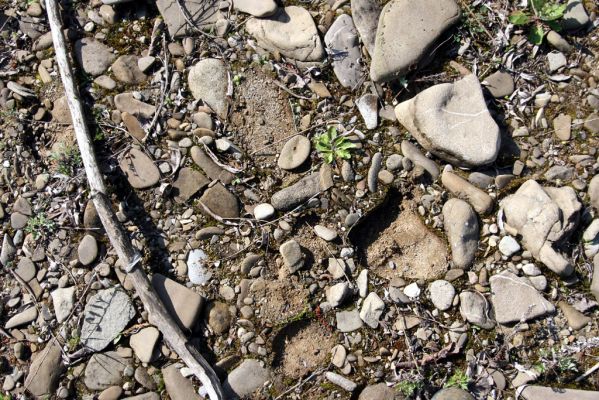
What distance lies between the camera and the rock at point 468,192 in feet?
12.2

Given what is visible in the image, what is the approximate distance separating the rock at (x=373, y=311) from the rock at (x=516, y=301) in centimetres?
72

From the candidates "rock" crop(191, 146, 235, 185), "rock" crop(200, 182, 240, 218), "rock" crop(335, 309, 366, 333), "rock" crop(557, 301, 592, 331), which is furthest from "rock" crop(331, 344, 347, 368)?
"rock" crop(557, 301, 592, 331)

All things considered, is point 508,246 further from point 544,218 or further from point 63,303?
point 63,303

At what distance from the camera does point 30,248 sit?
3.97m

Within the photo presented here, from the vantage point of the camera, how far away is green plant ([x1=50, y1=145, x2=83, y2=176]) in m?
3.95

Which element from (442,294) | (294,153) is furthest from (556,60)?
(294,153)

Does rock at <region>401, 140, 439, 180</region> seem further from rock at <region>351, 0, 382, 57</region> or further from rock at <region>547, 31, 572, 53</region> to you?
rock at <region>547, 31, 572, 53</region>

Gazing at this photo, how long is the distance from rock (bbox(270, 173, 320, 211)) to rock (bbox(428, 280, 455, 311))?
99 cm

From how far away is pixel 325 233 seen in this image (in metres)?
3.78

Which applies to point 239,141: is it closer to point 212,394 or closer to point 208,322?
point 208,322

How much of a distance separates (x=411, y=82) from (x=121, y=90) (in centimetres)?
202

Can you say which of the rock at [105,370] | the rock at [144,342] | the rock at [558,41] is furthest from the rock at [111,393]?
the rock at [558,41]

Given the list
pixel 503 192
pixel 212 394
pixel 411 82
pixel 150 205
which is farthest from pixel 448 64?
pixel 212 394

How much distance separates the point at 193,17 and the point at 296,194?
1.46 meters
